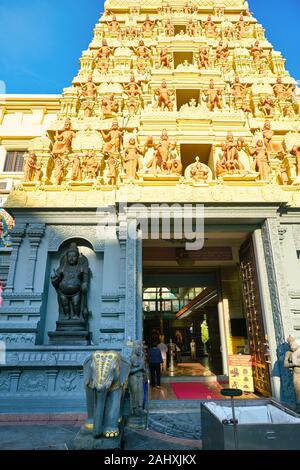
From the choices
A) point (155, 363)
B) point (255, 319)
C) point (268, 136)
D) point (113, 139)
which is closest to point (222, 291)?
point (255, 319)

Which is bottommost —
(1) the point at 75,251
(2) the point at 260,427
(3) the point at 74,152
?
(2) the point at 260,427

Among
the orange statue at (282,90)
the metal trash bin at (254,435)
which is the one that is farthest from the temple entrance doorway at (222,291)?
the orange statue at (282,90)

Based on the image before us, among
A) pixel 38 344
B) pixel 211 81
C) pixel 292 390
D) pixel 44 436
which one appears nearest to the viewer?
pixel 44 436

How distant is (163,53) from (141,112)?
14.6 ft

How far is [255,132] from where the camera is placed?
12.2 m

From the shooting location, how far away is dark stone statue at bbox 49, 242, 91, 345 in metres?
8.27

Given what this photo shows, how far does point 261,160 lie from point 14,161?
1242 centimetres

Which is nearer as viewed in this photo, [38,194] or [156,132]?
A: [38,194]

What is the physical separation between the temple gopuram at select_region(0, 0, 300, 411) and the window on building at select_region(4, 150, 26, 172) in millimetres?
65

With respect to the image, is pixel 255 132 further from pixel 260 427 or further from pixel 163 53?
pixel 260 427

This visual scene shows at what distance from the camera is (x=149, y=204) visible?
29.7 ft

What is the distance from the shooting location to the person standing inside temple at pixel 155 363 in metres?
9.79

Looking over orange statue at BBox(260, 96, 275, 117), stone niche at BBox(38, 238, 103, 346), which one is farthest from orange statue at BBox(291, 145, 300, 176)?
stone niche at BBox(38, 238, 103, 346)

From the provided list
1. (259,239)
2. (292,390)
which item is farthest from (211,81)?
(292,390)
